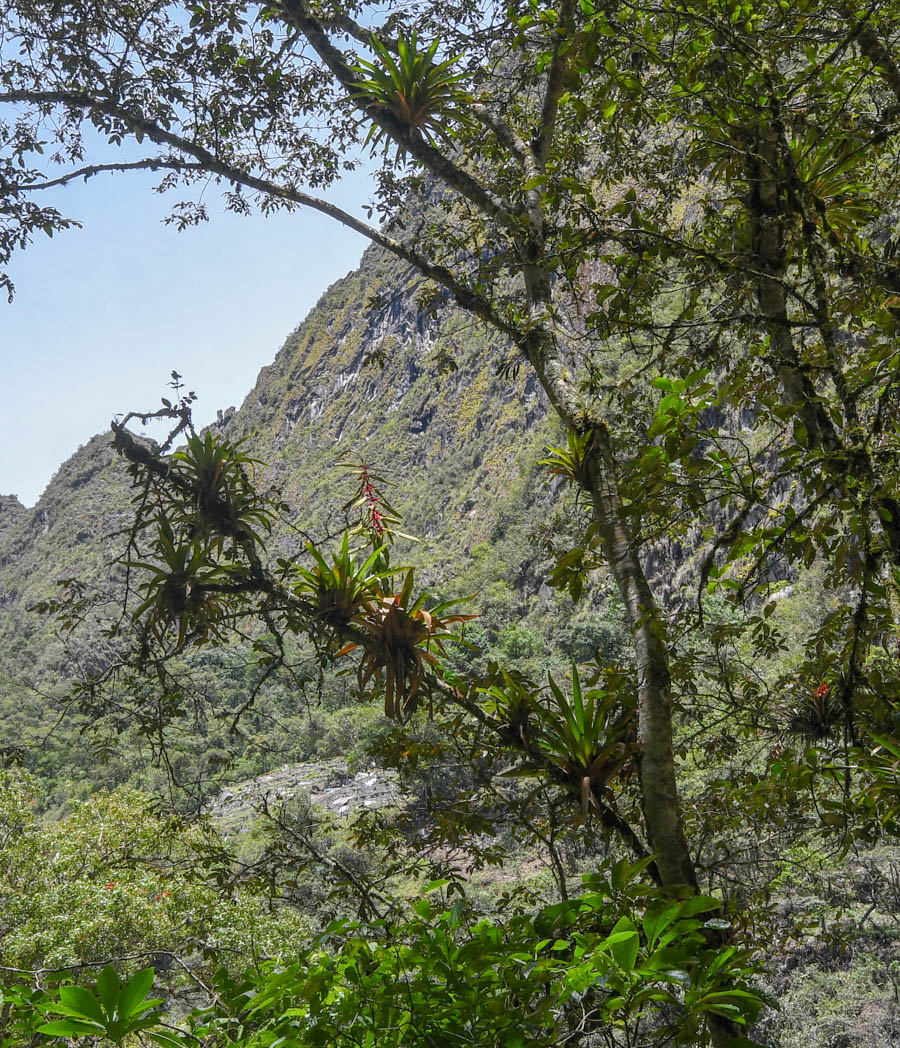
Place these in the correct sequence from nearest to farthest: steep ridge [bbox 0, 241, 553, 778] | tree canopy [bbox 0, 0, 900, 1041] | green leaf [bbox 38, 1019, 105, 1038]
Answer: green leaf [bbox 38, 1019, 105, 1038] → tree canopy [bbox 0, 0, 900, 1041] → steep ridge [bbox 0, 241, 553, 778]

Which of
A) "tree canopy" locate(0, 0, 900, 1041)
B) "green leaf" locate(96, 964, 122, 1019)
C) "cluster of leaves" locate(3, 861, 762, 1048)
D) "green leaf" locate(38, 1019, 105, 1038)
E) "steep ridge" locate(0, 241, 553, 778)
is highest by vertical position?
"steep ridge" locate(0, 241, 553, 778)

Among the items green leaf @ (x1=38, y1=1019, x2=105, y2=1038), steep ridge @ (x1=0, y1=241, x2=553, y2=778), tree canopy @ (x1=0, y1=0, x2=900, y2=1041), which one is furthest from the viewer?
steep ridge @ (x1=0, y1=241, x2=553, y2=778)

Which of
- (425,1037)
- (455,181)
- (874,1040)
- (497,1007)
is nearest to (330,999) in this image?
(425,1037)

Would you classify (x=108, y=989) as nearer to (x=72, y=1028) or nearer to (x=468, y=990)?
(x=72, y=1028)

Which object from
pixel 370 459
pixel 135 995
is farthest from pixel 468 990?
pixel 370 459

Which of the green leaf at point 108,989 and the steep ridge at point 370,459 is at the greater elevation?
the steep ridge at point 370,459

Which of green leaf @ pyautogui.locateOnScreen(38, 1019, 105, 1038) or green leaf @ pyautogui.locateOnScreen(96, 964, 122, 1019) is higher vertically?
green leaf @ pyautogui.locateOnScreen(96, 964, 122, 1019)

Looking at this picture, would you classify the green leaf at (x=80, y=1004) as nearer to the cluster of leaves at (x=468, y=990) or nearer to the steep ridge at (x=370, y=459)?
the cluster of leaves at (x=468, y=990)

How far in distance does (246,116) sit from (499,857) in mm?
3687

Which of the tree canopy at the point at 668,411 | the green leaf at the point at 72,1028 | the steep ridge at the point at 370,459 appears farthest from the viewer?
the steep ridge at the point at 370,459

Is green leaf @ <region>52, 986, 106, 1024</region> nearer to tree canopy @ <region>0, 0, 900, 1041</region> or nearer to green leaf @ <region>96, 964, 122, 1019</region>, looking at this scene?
green leaf @ <region>96, 964, 122, 1019</region>

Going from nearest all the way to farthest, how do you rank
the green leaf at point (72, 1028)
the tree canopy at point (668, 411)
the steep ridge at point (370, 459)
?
1. the green leaf at point (72, 1028)
2. the tree canopy at point (668, 411)
3. the steep ridge at point (370, 459)

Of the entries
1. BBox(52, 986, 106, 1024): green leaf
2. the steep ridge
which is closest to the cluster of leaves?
BBox(52, 986, 106, 1024): green leaf

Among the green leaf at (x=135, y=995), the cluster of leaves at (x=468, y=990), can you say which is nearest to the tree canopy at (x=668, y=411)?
the cluster of leaves at (x=468, y=990)
